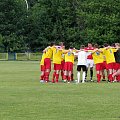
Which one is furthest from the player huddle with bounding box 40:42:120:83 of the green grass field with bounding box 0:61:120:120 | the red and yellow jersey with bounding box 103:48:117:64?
the green grass field with bounding box 0:61:120:120

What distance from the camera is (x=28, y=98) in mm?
18500

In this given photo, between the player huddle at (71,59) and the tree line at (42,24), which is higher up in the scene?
the tree line at (42,24)

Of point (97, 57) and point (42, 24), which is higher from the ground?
point (42, 24)

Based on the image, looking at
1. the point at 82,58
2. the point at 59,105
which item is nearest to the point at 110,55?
the point at 82,58

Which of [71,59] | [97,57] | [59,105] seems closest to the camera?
[59,105]

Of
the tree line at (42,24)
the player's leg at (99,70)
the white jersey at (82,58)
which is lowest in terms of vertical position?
the player's leg at (99,70)

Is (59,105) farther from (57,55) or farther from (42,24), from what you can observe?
(42,24)

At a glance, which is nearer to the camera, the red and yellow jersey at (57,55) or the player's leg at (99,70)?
the red and yellow jersey at (57,55)

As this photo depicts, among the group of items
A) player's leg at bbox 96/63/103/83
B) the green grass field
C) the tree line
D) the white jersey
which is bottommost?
the green grass field

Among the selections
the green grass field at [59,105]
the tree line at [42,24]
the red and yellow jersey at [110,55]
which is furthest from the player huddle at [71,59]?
the tree line at [42,24]

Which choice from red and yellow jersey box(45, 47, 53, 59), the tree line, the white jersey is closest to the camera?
the white jersey

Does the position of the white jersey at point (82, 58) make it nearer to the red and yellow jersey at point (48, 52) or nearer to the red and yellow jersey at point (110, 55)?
the red and yellow jersey at point (110, 55)

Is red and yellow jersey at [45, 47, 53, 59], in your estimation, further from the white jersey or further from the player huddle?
the white jersey

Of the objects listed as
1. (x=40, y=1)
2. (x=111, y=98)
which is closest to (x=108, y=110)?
(x=111, y=98)
